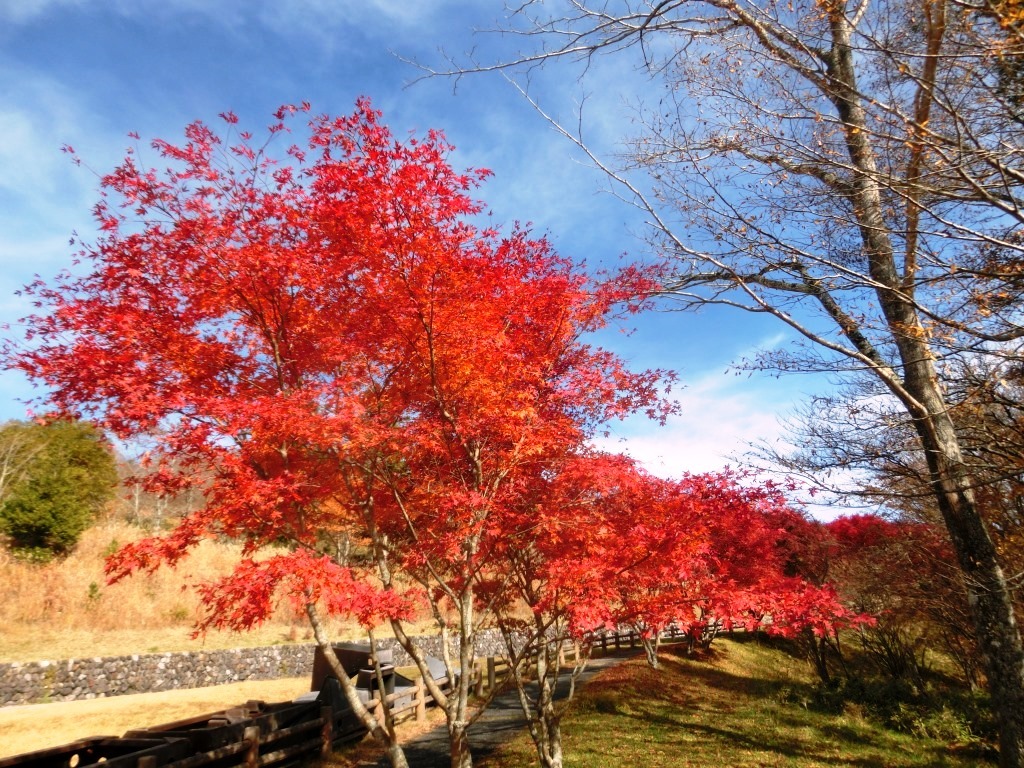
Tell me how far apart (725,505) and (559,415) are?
2.60 metres

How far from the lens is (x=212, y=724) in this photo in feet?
30.9

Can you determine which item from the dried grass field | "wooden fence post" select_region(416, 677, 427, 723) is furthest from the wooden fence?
the dried grass field

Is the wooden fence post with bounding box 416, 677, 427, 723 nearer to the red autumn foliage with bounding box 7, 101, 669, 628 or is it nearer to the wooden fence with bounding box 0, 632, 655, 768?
the wooden fence with bounding box 0, 632, 655, 768

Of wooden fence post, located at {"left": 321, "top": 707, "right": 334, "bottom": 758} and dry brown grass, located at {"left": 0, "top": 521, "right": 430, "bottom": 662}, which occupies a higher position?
dry brown grass, located at {"left": 0, "top": 521, "right": 430, "bottom": 662}

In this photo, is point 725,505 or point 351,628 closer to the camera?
point 725,505

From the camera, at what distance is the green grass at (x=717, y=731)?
1035 centimetres

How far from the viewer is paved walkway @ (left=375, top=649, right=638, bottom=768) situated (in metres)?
10.6

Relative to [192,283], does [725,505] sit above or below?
below

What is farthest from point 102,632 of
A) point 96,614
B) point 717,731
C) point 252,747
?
point 717,731

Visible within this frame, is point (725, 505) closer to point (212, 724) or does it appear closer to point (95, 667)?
point (212, 724)

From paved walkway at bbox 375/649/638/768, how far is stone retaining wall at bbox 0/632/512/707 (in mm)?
7555

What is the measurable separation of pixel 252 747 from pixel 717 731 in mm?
8897

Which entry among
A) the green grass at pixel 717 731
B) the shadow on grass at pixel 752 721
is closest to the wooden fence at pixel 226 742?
the green grass at pixel 717 731

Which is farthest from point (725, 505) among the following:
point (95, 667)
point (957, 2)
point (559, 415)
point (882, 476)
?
point (95, 667)
